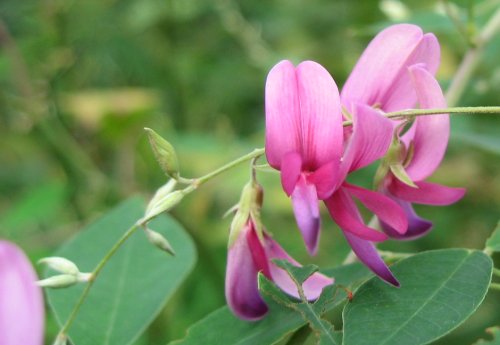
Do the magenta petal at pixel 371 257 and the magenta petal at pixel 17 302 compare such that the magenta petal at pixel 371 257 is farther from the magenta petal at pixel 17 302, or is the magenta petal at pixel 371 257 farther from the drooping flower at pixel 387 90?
the magenta petal at pixel 17 302

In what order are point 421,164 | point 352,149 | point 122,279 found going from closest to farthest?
point 352,149
point 421,164
point 122,279

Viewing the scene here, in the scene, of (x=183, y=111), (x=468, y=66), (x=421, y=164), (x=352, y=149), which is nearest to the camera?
(x=352, y=149)

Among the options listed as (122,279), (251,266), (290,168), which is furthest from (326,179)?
(122,279)

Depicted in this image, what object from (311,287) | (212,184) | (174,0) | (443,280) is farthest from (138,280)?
(174,0)

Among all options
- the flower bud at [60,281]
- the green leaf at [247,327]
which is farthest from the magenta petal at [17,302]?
the green leaf at [247,327]

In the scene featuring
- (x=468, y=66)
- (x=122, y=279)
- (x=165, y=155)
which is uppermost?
(x=165, y=155)

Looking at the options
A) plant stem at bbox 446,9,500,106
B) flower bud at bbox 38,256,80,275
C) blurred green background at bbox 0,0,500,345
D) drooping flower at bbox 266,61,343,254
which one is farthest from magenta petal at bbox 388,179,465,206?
blurred green background at bbox 0,0,500,345

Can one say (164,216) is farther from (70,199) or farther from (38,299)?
(70,199)

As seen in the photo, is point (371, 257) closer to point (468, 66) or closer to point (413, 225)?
point (413, 225)
